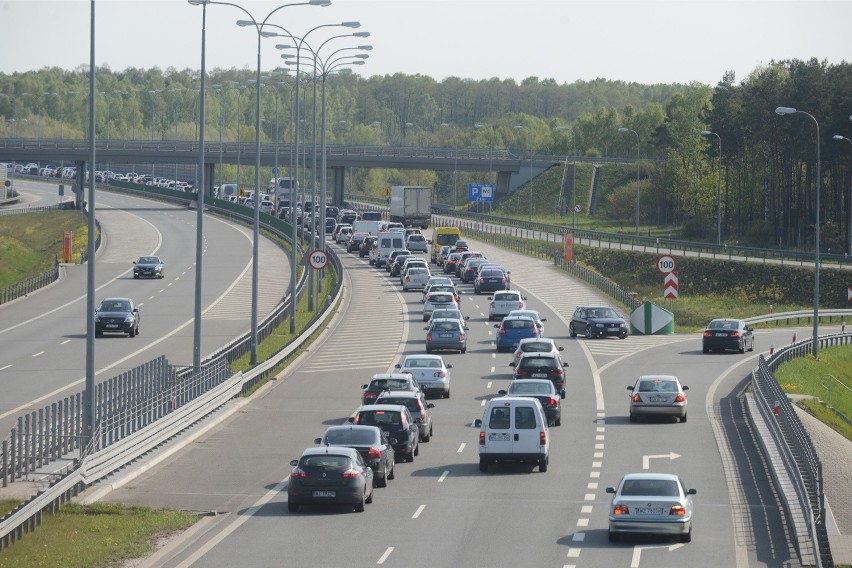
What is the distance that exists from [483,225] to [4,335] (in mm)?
71534

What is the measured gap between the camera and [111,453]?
3017 cm

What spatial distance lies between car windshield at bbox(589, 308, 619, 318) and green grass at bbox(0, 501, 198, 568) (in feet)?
124

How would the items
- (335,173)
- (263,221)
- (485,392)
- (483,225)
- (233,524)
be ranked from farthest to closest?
(335,173), (483,225), (263,221), (485,392), (233,524)

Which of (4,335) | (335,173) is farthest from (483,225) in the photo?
(4,335)

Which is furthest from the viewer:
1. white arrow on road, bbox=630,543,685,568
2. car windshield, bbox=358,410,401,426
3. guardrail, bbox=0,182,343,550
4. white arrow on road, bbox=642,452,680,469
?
white arrow on road, bbox=642,452,680,469

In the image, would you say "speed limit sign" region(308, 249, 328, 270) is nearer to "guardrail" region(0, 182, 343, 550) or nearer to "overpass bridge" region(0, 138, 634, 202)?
"guardrail" region(0, 182, 343, 550)

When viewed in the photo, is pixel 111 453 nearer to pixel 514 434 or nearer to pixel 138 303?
pixel 514 434

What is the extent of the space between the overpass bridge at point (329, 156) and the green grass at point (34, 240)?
20.4ft

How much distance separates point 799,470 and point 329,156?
401 ft

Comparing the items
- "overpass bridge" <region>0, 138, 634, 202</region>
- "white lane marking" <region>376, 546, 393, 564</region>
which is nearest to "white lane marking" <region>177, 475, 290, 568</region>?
"white lane marking" <region>376, 546, 393, 564</region>

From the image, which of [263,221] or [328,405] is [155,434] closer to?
[328,405]

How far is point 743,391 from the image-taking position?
152 feet

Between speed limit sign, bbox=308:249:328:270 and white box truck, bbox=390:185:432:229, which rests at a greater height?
white box truck, bbox=390:185:432:229

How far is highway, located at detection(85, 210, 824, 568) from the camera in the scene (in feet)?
77.6
